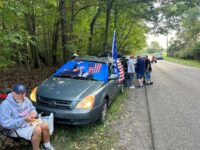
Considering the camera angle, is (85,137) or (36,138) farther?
(85,137)

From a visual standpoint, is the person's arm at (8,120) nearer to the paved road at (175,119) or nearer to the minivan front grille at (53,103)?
the minivan front grille at (53,103)

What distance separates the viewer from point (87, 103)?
620cm

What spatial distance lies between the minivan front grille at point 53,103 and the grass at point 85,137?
2.12ft

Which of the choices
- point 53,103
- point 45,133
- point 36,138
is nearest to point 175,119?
point 53,103

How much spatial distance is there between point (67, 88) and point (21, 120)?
1.94m

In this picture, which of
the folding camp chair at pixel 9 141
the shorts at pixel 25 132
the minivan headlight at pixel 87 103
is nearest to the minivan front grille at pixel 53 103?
the minivan headlight at pixel 87 103

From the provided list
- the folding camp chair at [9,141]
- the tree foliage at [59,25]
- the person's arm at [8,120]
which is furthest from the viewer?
the tree foliage at [59,25]

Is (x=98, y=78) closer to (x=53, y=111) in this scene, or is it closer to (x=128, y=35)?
(x=53, y=111)

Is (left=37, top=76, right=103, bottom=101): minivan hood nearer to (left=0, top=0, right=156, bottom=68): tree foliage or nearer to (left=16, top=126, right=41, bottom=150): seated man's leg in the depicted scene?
(left=16, top=126, right=41, bottom=150): seated man's leg

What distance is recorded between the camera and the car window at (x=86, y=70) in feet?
25.3

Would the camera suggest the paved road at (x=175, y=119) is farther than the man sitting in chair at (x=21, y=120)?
Yes

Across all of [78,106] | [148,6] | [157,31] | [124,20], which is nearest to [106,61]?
[78,106]

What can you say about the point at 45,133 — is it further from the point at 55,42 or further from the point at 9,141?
the point at 55,42

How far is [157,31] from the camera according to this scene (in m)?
23.9
